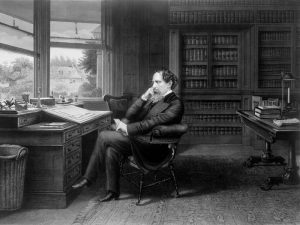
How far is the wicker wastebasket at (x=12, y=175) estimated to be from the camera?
3088mm

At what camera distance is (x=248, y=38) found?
6641mm

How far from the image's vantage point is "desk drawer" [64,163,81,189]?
343cm

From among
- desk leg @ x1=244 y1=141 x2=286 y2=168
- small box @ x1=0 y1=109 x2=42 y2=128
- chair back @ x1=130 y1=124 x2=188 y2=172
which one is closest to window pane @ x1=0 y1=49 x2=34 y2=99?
small box @ x1=0 y1=109 x2=42 y2=128

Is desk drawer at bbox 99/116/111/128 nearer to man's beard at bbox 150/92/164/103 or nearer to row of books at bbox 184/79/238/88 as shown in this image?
man's beard at bbox 150/92/164/103

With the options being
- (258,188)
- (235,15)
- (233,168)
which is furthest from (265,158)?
(235,15)

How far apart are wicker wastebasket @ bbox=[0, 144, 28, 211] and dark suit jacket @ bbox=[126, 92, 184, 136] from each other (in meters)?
0.98

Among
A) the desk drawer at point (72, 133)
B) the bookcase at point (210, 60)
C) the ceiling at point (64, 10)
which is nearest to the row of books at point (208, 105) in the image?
→ the bookcase at point (210, 60)

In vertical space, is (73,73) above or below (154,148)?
above

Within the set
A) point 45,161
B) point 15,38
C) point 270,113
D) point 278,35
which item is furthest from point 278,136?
point 278,35

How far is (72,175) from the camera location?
142 inches

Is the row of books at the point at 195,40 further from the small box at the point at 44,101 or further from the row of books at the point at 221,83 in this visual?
the small box at the point at 44,101

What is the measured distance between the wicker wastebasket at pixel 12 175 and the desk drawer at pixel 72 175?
39cm

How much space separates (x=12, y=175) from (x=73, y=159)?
2.14 feet

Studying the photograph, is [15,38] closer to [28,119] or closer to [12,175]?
[28,119]
